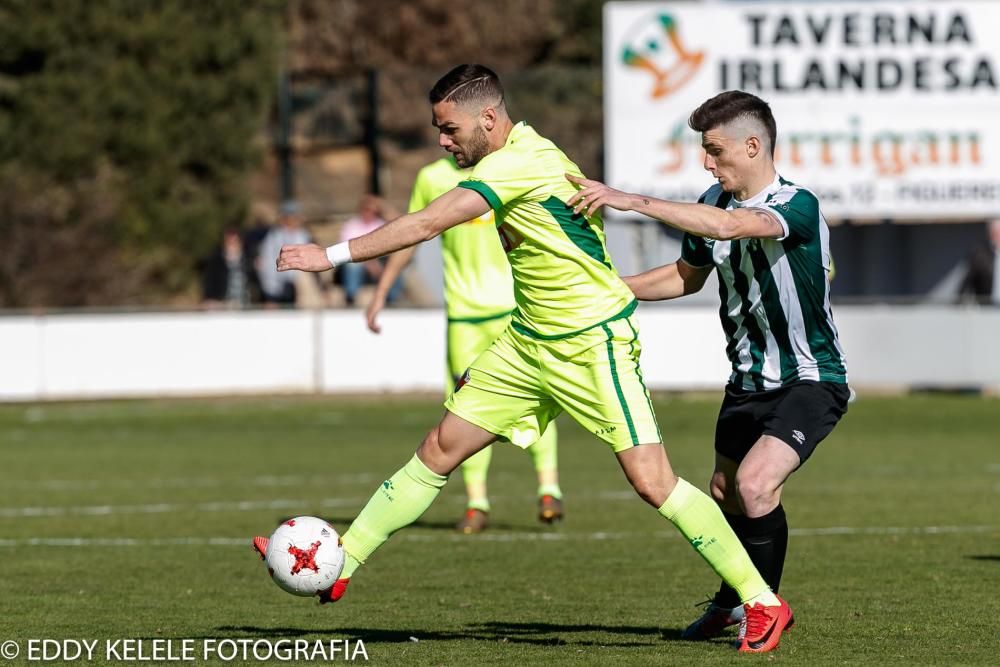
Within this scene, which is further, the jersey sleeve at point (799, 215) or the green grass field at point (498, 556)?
the green grass field at point (498, 556)

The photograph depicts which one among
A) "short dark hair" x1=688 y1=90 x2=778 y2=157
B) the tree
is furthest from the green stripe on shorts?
the tree

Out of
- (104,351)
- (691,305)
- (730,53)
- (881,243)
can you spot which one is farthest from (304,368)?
(881,243)

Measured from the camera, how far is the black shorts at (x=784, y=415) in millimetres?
7156

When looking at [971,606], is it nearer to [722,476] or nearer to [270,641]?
[722,476]

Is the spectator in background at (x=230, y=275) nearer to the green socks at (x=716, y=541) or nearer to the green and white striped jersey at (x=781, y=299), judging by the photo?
the green and white striped jersey at (x=781, y=299)

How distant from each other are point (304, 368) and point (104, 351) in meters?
2.44

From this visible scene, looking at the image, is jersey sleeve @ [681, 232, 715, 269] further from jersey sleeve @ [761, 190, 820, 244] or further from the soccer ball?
the soccer ball

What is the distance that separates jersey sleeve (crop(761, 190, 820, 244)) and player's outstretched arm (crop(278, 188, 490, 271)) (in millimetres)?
1127

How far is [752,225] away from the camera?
6816 mm

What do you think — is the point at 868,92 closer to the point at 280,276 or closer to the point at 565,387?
the point at 280,276

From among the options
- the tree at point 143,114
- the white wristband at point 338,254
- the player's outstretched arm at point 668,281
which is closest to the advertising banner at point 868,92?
the tree at point 143,114

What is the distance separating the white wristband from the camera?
6656 millimetres

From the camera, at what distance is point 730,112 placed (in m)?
7.16

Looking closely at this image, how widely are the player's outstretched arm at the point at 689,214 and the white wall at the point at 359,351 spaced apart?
15.7m
